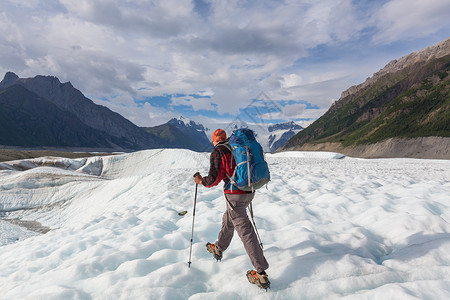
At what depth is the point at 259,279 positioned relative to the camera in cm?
424

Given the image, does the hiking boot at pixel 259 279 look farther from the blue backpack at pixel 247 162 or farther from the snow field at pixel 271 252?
the blue backpack at pixel 247 162

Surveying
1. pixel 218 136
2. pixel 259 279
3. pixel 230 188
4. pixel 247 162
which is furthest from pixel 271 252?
pixel 218 136

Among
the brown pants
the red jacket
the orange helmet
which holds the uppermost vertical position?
the orange helmet

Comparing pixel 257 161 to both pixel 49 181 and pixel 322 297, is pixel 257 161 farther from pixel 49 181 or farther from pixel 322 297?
pixel 49 181

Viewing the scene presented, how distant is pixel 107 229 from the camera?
8406 millimetres

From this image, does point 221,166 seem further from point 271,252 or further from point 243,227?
point 271,252

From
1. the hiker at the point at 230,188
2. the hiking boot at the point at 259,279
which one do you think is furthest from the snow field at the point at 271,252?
the hiker at the point at 230,188

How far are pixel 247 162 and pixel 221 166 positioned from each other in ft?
1.80

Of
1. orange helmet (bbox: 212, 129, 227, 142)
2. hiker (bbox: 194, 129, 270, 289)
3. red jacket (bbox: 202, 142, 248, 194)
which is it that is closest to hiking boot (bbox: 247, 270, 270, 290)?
hiker (bbox: 194, 129, 270, 289)

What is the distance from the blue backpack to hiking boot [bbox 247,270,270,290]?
1486mm

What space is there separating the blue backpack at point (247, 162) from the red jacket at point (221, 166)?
11 centimetres

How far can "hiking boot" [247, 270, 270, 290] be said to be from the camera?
4156 mm

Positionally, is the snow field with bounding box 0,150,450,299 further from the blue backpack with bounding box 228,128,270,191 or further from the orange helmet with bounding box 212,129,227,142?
the orange helmet with bounding box 212,129,227,142

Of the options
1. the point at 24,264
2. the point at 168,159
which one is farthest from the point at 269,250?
the point at 168,159
